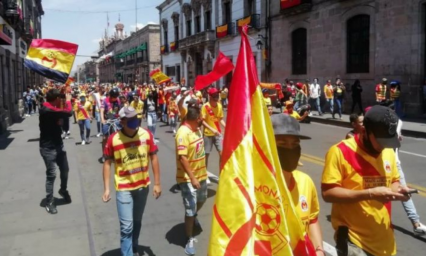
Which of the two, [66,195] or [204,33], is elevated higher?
[204,33]

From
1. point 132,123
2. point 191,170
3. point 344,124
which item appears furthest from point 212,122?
point 344,124

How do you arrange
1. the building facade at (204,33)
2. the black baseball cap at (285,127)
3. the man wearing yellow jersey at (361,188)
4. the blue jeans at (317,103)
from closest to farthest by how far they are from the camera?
1. the black baseball cap at (285,127)
2. the man wearing yellow jersey at (361,188)
3. the blue jeans at (317,103)
4. the building facade at (204,33)

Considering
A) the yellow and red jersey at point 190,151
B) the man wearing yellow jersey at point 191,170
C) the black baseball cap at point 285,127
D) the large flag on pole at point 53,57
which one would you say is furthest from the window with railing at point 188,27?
the black baseball cap at point 285,127

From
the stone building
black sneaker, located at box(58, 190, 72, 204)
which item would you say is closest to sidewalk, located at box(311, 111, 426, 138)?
the stone building

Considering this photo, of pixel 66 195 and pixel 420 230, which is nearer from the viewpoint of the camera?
pixel 420 230

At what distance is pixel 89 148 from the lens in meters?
12.4

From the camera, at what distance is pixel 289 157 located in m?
2.38

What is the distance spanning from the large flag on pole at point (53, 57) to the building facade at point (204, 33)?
19421mm

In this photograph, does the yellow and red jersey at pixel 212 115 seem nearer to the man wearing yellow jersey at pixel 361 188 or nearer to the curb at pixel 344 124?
the man wearing yellow jersey at pixel 361 188

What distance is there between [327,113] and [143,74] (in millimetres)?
46844

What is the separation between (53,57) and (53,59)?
0.14 ft

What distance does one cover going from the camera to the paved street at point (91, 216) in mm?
4906

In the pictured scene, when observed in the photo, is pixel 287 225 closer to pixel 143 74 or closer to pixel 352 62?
pixel 352 62

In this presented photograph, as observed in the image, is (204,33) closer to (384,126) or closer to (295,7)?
(295,7)
